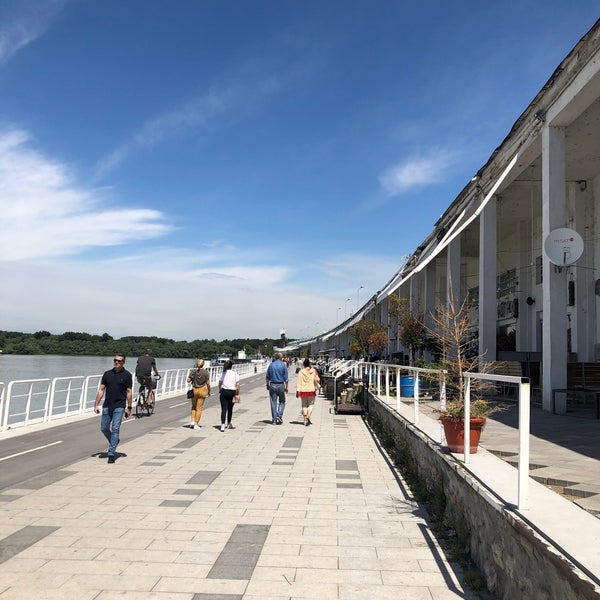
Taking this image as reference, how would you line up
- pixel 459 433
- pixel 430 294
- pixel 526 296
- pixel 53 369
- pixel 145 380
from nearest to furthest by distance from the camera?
pixel 459 433 < pixel 145 380 < pixel 526 296 < pixel 430 294 < pixel 53 369

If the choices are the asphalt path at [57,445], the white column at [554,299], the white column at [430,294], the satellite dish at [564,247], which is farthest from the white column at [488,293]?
the asphalt path at [57,445]

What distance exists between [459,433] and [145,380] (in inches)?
447

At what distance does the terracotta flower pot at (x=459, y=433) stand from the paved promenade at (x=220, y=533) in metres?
0.83

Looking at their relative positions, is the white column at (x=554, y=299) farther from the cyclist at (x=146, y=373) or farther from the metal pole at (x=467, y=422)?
the cyclist at (x=146, y=373)

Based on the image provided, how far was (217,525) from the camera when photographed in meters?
5.64

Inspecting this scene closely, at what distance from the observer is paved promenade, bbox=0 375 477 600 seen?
163 inches

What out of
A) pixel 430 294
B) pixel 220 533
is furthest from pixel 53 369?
pixel 220 533

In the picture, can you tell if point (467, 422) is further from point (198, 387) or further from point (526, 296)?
point (526, 296)

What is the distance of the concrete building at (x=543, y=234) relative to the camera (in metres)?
11.3

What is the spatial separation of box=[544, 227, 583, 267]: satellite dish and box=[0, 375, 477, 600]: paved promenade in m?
5.30

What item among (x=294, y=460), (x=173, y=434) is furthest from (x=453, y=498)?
(x=173, y=434)

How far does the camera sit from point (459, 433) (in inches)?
232

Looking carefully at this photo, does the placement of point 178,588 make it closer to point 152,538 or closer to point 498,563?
point 152,538

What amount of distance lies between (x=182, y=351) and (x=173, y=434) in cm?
11349
